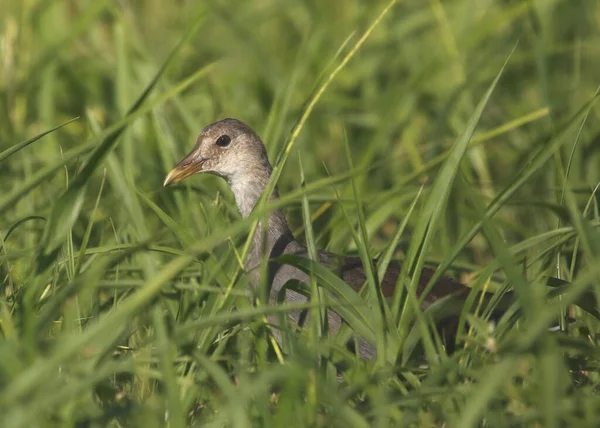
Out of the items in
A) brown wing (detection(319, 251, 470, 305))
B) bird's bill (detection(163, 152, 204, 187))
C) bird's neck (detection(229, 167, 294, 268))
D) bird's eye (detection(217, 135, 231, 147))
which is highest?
bird's eye (detection(217, 135, 231, 147))

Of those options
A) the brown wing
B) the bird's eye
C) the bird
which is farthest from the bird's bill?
the brown wing

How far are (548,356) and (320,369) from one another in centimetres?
89

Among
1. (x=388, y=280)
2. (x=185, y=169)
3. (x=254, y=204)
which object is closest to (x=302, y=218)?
(x=254, y=204)

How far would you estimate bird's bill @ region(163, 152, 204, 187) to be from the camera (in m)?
4.78

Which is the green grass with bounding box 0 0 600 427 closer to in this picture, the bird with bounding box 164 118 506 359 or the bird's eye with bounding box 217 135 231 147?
the bird with bounding box 164 118 506 359

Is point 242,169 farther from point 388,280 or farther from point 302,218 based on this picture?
point 388,280

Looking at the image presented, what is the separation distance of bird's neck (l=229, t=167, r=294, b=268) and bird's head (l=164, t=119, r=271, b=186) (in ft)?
0.06

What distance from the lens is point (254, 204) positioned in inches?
192

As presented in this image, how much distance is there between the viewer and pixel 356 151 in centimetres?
661

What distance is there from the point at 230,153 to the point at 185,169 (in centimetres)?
22

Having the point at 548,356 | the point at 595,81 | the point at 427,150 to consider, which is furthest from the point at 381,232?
the point at 548,356

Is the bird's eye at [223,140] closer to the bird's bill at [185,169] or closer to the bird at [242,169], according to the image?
the bird at [242,169]

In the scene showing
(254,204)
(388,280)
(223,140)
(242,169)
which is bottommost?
(388,280)

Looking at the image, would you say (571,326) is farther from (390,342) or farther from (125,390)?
(125,390)
